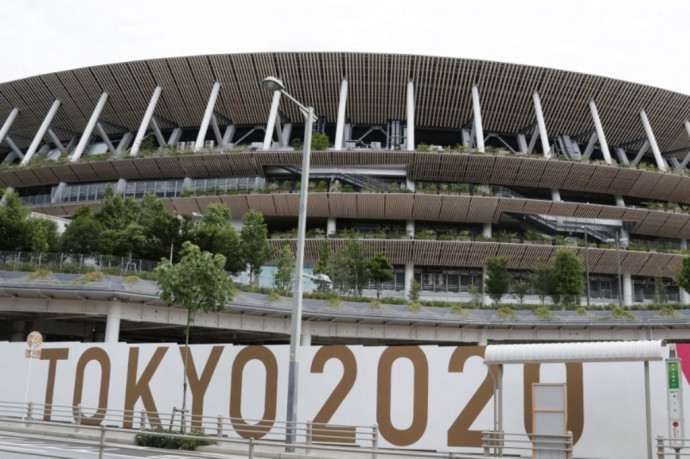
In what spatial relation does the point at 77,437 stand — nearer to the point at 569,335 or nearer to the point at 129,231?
the point at 129,231

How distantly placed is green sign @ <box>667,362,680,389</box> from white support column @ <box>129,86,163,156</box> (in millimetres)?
53554

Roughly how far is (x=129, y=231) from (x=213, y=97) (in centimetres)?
2134

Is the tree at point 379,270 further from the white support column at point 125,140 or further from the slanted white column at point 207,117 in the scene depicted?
the white support column at point 125,140

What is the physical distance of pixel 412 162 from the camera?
2266 inches

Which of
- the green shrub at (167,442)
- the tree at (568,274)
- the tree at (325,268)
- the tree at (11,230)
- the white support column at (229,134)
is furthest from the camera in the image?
the white support column at (229,134)

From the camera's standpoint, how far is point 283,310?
4012 centimetres

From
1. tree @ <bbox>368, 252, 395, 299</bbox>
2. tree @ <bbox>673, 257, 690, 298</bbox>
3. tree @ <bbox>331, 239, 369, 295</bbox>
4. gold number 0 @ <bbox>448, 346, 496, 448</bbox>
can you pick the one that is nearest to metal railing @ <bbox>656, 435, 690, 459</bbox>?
gold number 0 @ <bbox>448, 346, 496, 448</bbox>

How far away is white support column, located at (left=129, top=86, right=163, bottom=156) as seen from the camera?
2420 inches

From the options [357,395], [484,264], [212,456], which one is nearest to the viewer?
[212,456]

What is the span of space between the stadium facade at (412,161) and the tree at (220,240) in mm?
10293

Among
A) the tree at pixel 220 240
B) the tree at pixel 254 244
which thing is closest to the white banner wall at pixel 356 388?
the tree at pixel 220 240

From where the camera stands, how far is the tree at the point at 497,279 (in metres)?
48.7

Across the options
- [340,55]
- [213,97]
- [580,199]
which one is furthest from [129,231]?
[580,199]

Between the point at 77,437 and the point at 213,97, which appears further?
the point at 213,97
